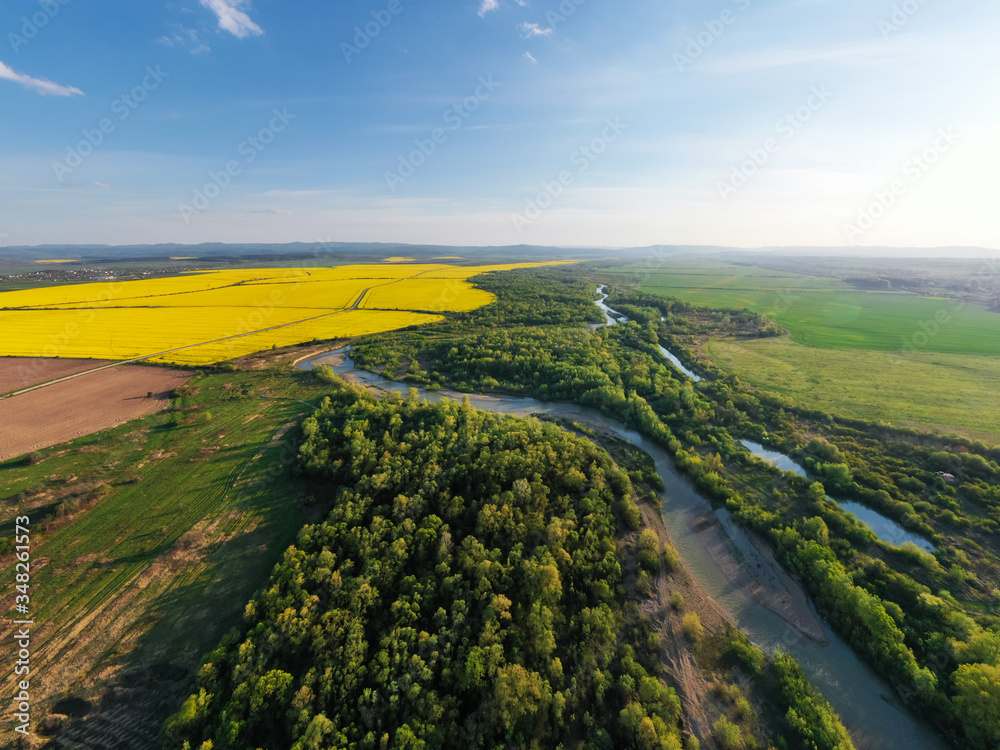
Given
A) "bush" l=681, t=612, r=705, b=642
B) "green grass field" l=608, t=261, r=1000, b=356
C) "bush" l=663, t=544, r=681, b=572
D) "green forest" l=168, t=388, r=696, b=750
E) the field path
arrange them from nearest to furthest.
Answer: "green forest" l=168, t=388, r=696, b=750, "bush" l=681, t=612, r=705, b=642, "bush" l=663, t=544, r=681, b=572, the field path, "green grass field" l=608, t=261, r=1000, b=356

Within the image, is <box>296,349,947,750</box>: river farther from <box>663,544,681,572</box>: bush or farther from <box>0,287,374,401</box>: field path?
<box>0,287,374,401</box>: field path

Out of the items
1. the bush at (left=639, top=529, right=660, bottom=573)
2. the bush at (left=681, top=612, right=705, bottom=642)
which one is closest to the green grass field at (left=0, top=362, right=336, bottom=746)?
the bush at (left=639, top=529, right=660, bottom=573)

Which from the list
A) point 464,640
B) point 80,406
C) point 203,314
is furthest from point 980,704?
point 203,314

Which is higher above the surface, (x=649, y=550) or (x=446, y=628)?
(x=446, y=628)

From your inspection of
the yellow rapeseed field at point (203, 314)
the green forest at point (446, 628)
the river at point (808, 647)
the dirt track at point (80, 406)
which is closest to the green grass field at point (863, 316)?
the river at point (808, 647)

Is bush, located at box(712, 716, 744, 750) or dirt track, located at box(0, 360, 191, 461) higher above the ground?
dirt track, located at box(0, 360, 191, 461)

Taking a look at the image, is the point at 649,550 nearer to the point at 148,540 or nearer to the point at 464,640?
the point at 464,640
